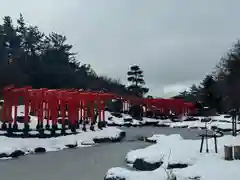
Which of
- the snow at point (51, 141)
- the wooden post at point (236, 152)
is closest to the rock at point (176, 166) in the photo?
the wooden post at point (236, 152)

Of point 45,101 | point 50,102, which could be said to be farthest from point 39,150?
point 45,101

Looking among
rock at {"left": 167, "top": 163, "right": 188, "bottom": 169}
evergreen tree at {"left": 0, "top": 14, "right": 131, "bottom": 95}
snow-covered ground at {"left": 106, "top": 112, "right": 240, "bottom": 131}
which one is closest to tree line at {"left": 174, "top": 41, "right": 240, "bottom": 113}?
snow-covered ground at {"left": 106, "top": 112, "right": 240, "bottom": 131}

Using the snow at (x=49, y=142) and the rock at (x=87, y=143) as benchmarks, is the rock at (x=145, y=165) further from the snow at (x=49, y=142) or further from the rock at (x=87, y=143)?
the rock at (x=87, y=143)

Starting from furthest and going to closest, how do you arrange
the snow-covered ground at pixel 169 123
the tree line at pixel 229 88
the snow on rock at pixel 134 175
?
the snow-covered ground at pixel 169 123
the tree line at pixel 229 88
the snow on rock at pixel 134 175

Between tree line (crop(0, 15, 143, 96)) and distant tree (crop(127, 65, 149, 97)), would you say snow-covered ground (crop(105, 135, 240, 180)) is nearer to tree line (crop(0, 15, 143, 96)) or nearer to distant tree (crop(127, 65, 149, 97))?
tree line (crop(0, 15, 143, 96))

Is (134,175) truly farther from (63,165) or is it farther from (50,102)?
(50,102)

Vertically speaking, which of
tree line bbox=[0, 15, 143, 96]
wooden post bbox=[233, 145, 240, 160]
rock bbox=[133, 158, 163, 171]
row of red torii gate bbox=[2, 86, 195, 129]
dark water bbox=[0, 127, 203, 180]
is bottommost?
dark water bbox=[0, 127, 203, 180]

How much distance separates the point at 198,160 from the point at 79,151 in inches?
290

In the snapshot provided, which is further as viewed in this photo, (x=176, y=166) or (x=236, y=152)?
(x=236, y=152)

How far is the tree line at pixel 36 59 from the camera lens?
30.5 m


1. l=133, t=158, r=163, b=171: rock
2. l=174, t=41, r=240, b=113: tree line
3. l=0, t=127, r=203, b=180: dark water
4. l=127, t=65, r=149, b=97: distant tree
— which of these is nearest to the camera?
l=133, t=158, r=163, b=171: rock

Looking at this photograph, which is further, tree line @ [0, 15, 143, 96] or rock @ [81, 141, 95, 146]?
tree line @ [0, 15, 143, 96]

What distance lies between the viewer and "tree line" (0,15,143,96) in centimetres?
3047

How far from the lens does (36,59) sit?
32875mm
